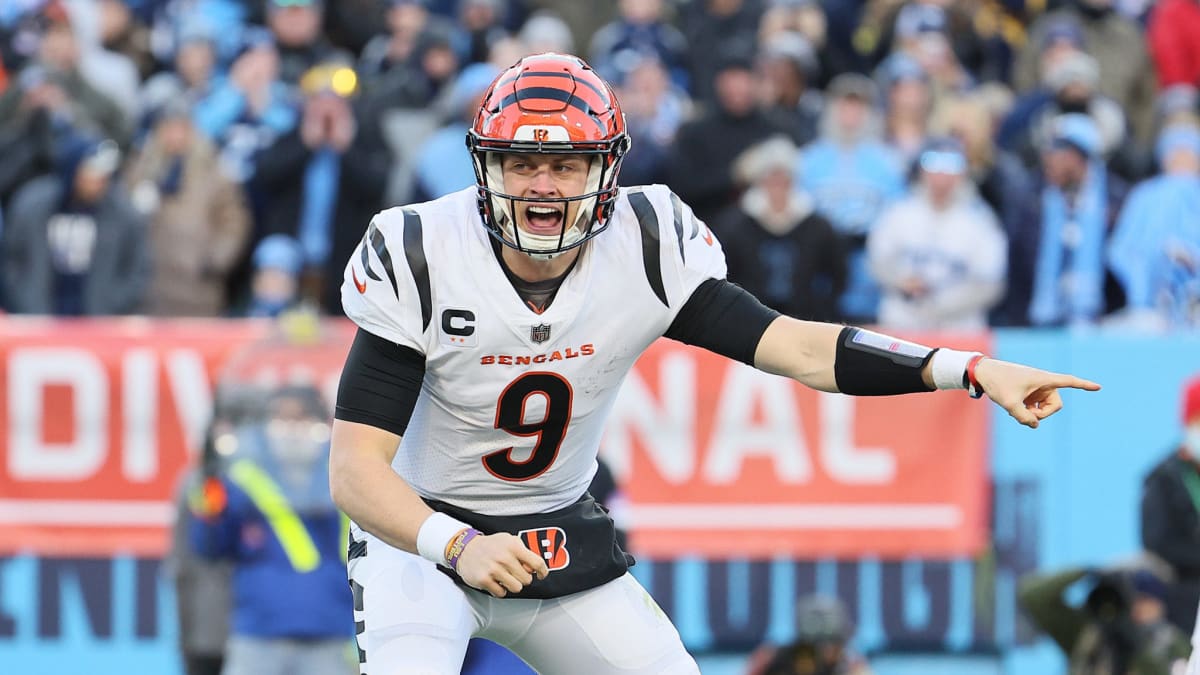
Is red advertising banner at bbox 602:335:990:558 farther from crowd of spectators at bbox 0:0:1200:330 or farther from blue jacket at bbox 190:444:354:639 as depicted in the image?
blue jacket at bbox 190:444:354:639

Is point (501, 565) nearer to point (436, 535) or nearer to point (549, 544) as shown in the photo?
point (436, 535)

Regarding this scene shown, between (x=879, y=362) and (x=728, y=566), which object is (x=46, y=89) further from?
(x=879, y=362)

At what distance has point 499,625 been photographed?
5.24 metres

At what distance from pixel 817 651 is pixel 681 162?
10.1ft

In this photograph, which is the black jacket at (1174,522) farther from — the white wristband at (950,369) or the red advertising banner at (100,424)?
the white wristband at (950,369)

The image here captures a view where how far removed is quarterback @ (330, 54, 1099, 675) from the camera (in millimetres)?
5016

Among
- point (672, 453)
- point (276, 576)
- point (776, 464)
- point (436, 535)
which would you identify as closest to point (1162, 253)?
point (776, 464)

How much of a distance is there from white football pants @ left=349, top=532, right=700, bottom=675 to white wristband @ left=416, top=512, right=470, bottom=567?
0.85 feet

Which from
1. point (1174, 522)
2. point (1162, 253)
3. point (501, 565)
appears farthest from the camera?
point (1162, 253)

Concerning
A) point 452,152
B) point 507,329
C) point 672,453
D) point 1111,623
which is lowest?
point 1111,623

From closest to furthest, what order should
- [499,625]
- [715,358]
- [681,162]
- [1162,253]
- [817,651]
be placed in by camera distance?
[499,625], [817,651], [715,358], [1162,253], [681,162]

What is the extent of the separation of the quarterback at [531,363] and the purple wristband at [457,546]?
0.30ft

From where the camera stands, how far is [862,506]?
10617mm

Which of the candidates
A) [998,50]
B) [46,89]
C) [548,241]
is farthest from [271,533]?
[998,50]
